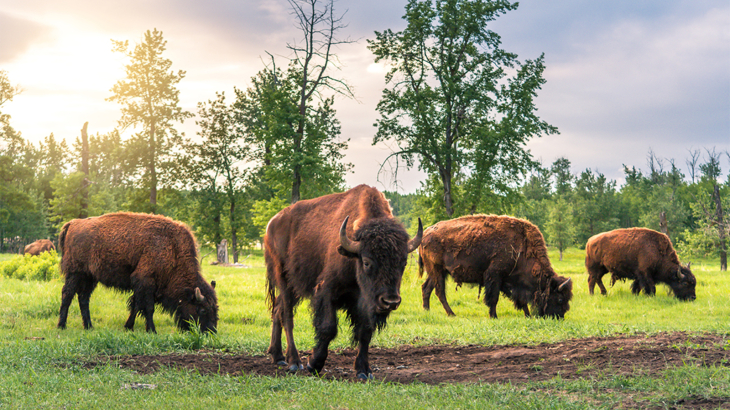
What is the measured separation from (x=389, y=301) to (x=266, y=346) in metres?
3.90

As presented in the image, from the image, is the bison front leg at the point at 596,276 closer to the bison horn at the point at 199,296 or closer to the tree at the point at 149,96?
the bison horn at the point at 199,296

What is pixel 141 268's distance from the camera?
11.0 m

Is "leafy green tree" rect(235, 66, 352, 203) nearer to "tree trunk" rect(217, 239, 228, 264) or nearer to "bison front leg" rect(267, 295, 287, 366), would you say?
"tree trunk" rect(217, 239, 228, 264)

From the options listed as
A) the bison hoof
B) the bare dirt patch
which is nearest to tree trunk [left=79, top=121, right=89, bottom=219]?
the bare dirt patch

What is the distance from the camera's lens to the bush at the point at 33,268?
1739cm

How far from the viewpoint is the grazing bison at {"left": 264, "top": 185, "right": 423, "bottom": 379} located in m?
6.01

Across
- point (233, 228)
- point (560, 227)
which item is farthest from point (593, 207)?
point (233, 228)

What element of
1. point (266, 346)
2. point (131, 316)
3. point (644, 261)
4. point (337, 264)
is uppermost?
point (337, 264)

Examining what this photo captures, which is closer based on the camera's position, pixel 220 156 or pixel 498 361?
pixel 498 361

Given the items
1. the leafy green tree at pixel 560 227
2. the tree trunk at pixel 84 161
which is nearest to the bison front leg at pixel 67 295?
the tree trunk at pixel 84 161

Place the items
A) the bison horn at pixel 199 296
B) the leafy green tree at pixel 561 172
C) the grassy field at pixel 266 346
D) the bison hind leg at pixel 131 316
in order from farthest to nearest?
the leafy green tree at pixel 561 172 → the bison hind leg at pixel 131 316 → the bison horn at pixel 199 296 → the grassy field at pixel 266 346

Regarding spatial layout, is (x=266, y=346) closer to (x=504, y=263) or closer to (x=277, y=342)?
(x=277, y=342)

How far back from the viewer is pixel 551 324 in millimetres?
11172

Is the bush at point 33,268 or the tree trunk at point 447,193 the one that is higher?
the tree trunk at point 447,193
